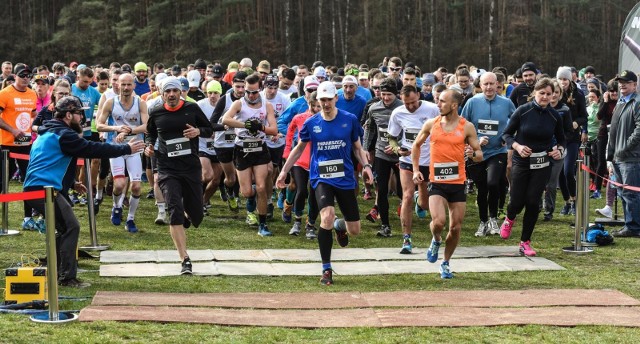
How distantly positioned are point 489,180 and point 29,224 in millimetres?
6212

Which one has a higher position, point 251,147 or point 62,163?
point 62,163

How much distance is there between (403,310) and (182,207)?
2936mm

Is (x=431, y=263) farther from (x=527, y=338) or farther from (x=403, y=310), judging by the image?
(x=527, y=338)

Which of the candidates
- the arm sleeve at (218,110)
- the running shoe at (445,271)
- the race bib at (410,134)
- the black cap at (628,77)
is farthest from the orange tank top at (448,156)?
the black cap at (628,77)

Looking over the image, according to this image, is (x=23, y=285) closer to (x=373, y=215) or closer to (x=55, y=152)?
(x=55, y=152)

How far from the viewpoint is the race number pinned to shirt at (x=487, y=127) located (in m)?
13.1

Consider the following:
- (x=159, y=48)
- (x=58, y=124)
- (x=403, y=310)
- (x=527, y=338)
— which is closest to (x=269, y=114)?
(x=58, y=124)

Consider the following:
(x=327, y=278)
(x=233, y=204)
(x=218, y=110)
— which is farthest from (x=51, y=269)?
(x=233, y=204)

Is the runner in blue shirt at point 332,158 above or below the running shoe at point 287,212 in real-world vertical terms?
above

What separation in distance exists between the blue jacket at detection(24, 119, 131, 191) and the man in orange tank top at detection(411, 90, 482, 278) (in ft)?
10.9

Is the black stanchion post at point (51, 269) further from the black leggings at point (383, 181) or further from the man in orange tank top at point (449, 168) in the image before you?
the black leggings at point (383, 181)

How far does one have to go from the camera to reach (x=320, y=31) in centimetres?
4503

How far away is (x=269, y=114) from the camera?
13.3m

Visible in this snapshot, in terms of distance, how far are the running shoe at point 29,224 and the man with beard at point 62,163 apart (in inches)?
154
